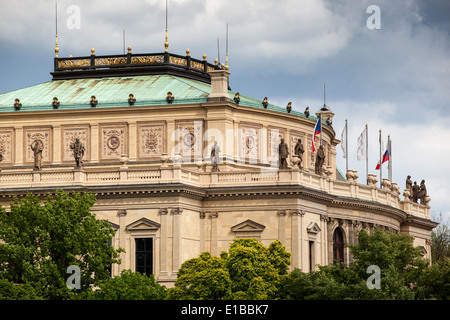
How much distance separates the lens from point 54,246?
96812 mm

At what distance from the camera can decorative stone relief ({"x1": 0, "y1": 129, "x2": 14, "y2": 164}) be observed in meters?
117

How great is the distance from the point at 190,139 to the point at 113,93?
8143 millimetres

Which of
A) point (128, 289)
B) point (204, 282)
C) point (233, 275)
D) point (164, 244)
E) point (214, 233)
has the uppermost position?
point (214, 233)

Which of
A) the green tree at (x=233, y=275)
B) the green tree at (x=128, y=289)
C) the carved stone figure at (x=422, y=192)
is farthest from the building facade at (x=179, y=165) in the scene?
the green tree at (x=128, y=289)

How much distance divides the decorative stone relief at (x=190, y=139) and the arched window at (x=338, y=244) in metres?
11.9

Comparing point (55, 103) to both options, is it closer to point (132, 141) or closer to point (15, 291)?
point (132, 141)

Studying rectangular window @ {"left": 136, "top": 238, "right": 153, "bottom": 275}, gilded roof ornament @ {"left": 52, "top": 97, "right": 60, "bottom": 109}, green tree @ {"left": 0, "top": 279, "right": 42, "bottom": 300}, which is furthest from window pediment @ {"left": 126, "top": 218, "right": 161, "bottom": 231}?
gilded roof ornament @ {"left": 52, "top": 97, "right": 60, "bottom": 109}

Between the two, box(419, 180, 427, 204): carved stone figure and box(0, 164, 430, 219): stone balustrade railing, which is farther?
box(419, 180, 427, 204): carved stone figure

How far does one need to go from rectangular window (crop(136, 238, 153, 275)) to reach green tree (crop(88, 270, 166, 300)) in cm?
865

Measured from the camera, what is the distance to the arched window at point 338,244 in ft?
378

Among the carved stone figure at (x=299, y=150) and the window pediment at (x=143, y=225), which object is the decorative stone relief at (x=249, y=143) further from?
the window pediment at (x=143, y=225)

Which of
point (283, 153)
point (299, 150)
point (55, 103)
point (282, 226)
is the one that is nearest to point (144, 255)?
point (282, 226)

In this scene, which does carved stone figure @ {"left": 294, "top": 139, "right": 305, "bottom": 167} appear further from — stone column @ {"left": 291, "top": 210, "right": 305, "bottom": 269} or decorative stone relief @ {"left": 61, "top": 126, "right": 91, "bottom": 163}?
decorative stone relief @ {"left": 61, "top": 126, "right": 91, "bottom": 163}
